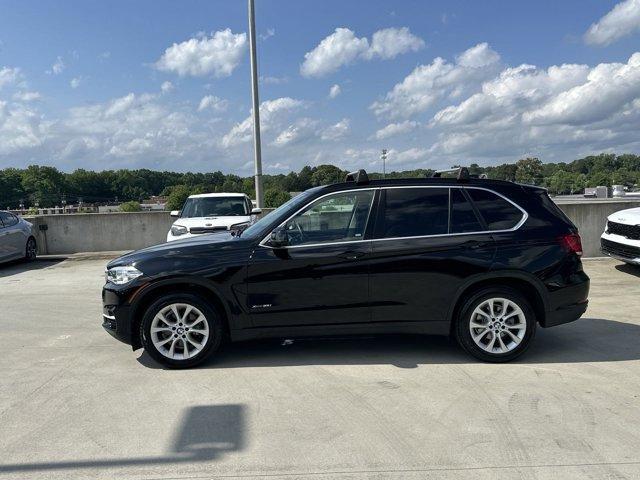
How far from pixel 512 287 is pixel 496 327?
0.43 metres

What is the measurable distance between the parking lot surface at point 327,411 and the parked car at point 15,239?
740 centimetres

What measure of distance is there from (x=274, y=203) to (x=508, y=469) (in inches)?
950

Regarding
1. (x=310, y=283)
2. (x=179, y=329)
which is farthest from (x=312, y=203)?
(x=179, y=329)

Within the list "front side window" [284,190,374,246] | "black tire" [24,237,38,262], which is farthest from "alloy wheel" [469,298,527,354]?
"black tire" [24,237,38,262]

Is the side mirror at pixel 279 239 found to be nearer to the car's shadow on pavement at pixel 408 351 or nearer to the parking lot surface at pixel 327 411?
the car's shadow on pavement at pixel 408 351

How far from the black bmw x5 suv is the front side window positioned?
12 mm

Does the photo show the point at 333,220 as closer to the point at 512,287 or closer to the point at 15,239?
the point at 512,287

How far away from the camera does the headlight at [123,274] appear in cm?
484

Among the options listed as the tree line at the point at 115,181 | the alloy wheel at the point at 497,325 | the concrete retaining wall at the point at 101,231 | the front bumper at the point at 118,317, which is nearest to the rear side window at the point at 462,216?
the alloy wheel at the point at 497,325

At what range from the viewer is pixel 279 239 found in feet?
15.7

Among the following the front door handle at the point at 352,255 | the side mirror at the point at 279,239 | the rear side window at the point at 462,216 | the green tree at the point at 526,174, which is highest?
the green tree at the point at 526,174

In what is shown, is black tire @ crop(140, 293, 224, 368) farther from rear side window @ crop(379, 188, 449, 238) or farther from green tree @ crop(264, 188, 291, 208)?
green tree @ crop(264, 188, 291, 208)

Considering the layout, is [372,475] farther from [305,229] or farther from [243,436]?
[305,229]

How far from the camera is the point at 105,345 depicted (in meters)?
5.82
